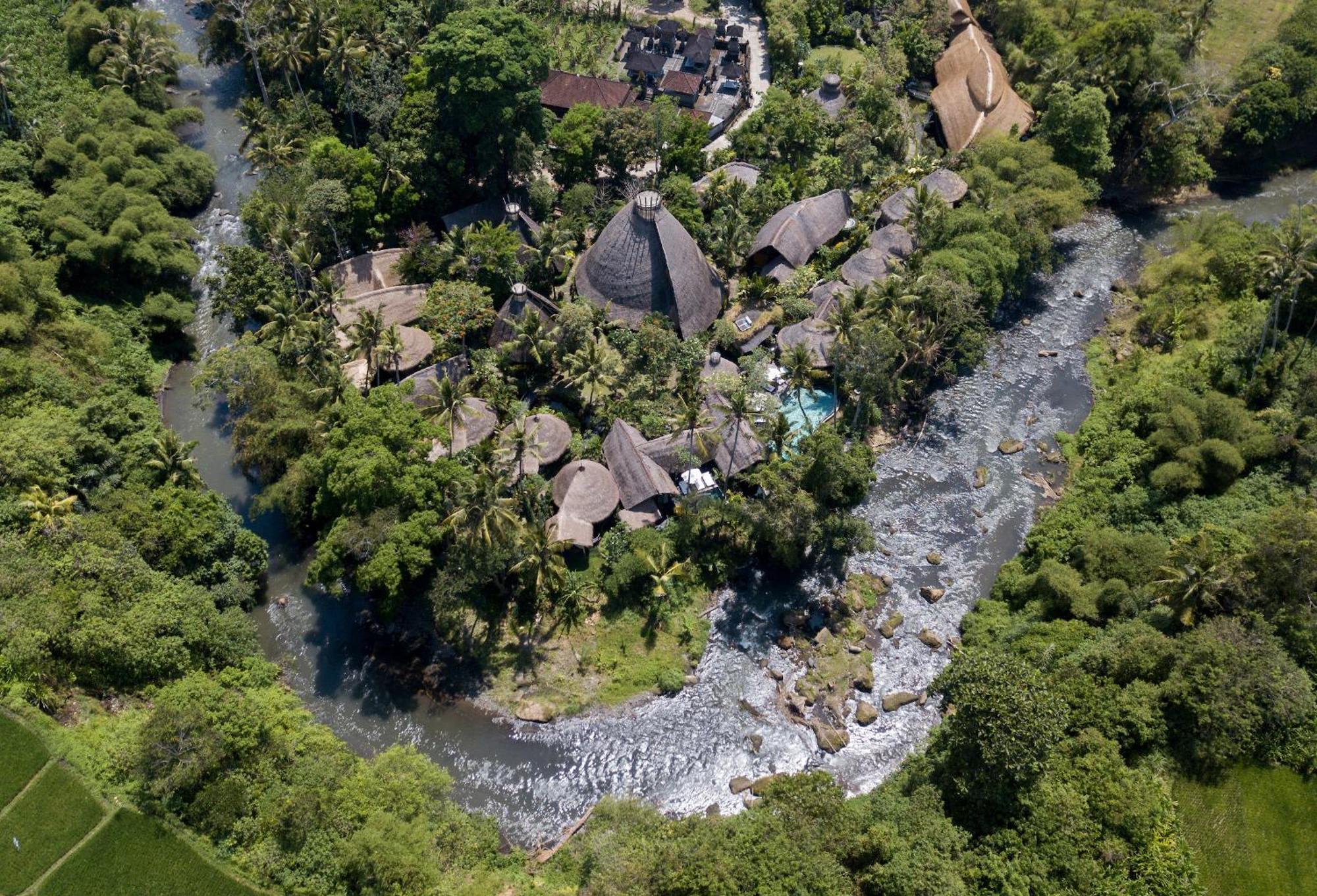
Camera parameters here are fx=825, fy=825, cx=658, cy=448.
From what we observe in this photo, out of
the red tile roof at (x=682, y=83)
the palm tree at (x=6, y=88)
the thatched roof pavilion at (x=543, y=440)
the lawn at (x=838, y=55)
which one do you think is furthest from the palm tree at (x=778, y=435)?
the palm tree at (x=6, y=88)

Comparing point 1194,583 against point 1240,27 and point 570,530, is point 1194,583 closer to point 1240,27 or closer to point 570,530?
point 570,530

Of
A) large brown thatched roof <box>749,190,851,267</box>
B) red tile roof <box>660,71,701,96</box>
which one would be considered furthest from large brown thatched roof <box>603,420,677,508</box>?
red tile roof <box>660,71,701,96</box>

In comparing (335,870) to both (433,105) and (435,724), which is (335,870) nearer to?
(435,724)

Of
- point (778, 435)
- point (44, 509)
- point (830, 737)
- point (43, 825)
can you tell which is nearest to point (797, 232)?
point (778, 435)

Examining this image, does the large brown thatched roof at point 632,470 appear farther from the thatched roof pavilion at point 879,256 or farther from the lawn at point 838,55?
the lawn at point 838,55

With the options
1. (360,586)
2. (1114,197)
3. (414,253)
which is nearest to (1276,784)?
(360,586)

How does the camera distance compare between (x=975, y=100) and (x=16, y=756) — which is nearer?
(x=16, y=756)
